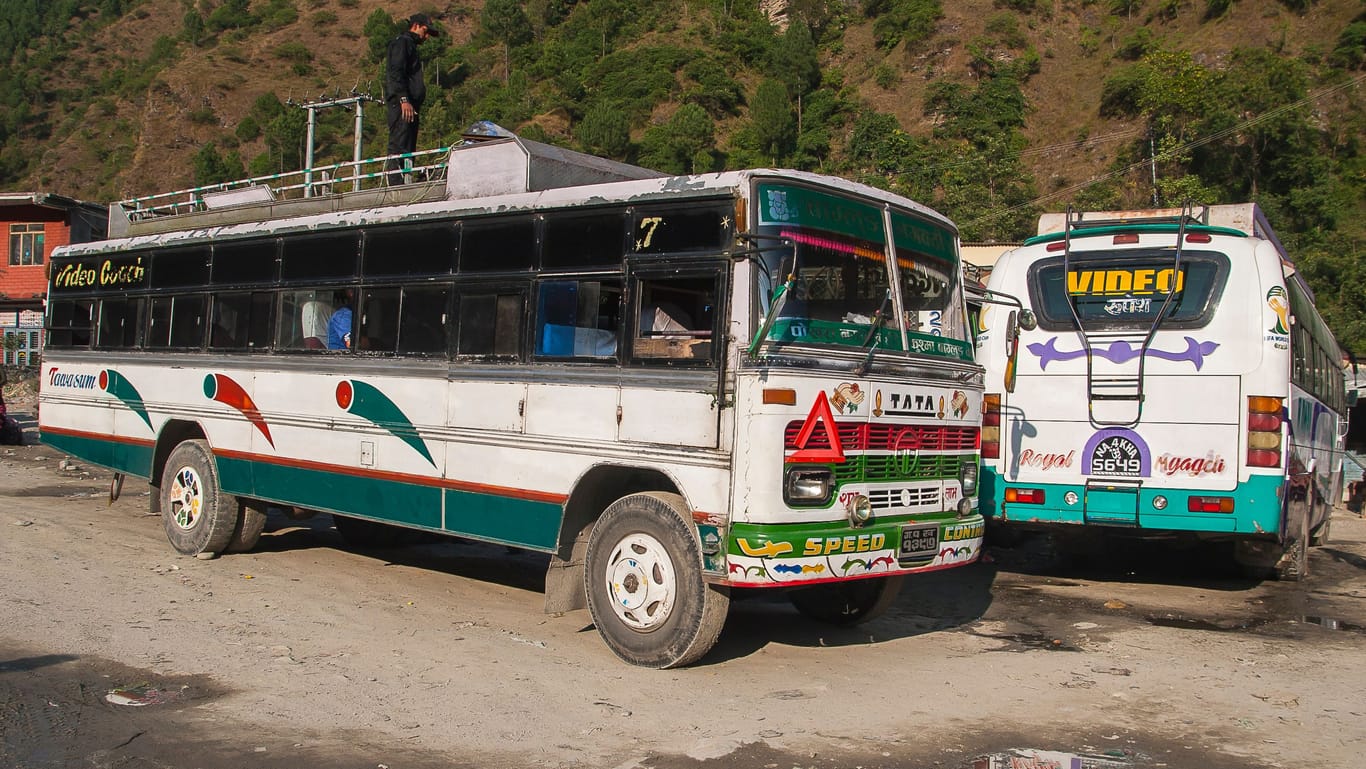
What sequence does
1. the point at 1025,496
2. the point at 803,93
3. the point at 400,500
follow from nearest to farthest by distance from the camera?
the point at 400,500, the point at 1025,496, the point at 803,93

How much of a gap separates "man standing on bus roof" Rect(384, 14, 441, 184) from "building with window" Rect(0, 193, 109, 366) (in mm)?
30672

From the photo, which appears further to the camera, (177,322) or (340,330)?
(177,322)

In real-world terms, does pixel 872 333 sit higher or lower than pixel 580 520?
higher

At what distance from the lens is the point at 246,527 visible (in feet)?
33.2

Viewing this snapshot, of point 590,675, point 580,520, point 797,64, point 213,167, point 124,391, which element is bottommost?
point 590,675

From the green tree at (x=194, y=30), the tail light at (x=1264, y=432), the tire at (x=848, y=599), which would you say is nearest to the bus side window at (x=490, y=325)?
the tire at (x=848, y=599)

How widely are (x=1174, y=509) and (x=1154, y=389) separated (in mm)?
1031

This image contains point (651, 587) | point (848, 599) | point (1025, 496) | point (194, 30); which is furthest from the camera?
point (194, 30)

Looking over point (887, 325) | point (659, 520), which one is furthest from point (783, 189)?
point (659, 520)

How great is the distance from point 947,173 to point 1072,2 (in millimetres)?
35849

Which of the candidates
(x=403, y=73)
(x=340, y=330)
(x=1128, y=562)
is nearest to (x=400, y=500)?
(x=340, y=330)

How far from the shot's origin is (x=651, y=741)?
5320 millimetres

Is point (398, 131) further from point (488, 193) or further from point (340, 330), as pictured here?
point (488, 193)

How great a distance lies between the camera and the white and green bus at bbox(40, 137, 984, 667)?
6.28 m
